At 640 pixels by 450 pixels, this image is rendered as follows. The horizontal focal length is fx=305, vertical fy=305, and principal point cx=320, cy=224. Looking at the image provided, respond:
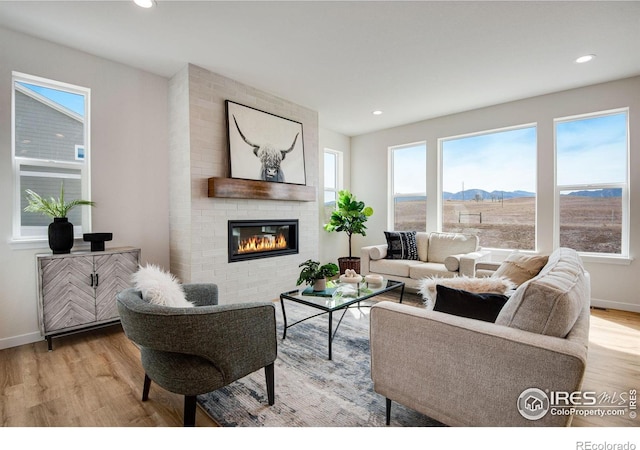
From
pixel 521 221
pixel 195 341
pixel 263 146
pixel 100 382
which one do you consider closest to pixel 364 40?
pixel 263 146

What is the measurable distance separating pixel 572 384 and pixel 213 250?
3.17 metres

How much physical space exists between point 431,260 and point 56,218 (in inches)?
172

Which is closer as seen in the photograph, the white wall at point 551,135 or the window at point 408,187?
the white wall at point 551,135

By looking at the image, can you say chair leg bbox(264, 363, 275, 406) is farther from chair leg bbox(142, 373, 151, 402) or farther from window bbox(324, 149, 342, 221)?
window bbox(324, 149, 342, 221)

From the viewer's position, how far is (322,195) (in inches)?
215

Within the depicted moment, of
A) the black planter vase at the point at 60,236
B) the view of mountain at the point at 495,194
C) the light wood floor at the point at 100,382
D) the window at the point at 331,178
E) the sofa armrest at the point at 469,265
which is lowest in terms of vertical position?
the light wood floor at the point at 100,382

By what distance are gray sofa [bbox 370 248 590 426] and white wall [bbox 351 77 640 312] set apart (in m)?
3.02

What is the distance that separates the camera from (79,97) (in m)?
3.05

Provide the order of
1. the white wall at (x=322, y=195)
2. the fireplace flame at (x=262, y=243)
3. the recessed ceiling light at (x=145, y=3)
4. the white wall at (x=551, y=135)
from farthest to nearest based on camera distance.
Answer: the white wall at (x=322, y=195), the fireplace flame at (x=262, y=243), the white wall at (x=551, y=135), the recessed ceiling light at (x=145, y=3)

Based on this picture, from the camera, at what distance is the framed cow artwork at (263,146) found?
11.8 feet

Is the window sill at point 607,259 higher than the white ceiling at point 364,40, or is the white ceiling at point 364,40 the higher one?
the white ceiling at point 364,40

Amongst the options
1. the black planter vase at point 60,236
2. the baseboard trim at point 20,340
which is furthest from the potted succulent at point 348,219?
the baseboard trim at point 20,340

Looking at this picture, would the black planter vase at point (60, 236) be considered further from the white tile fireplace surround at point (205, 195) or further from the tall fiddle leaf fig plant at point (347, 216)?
the tall fiddle leaf fig plant at point (347, 216)
